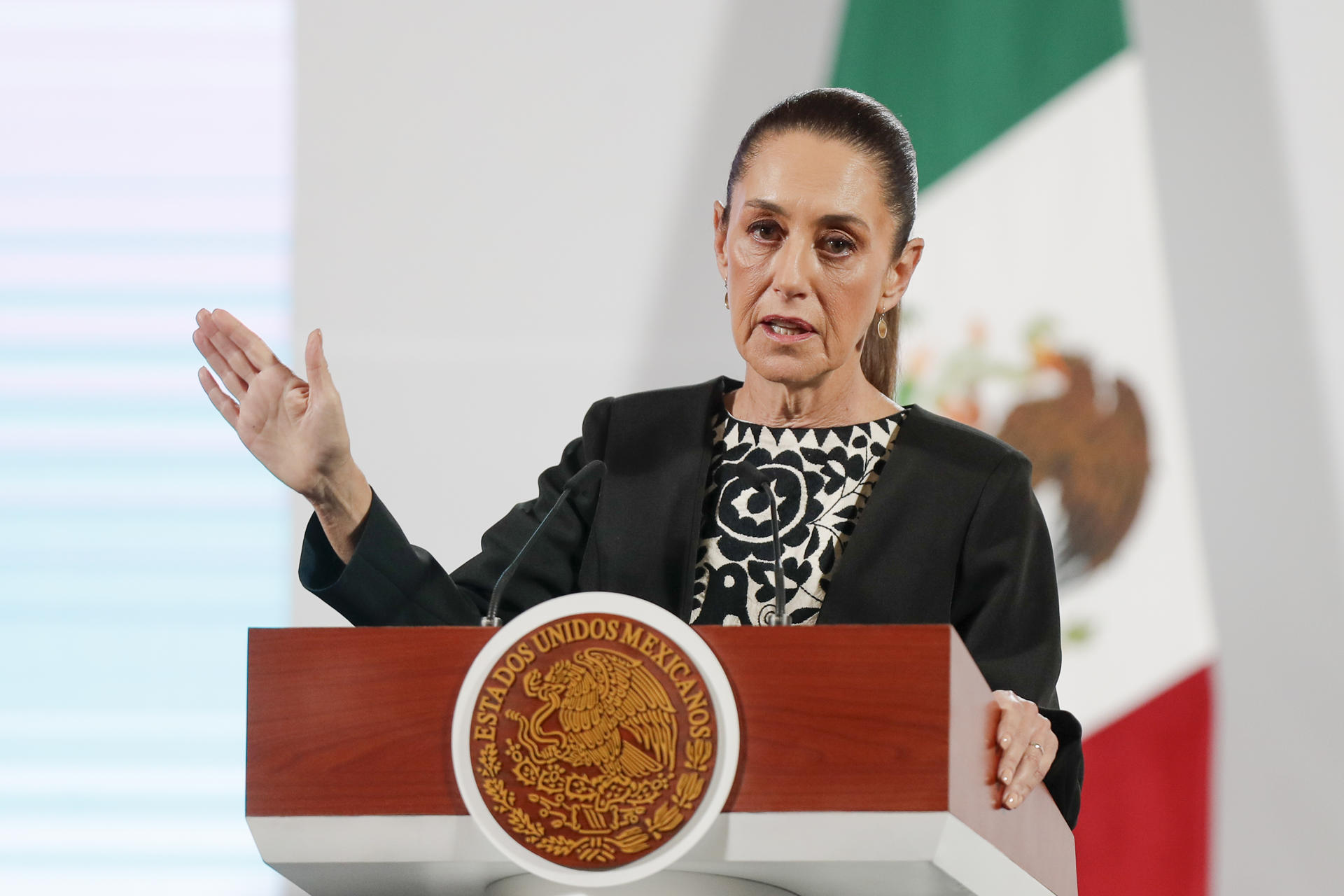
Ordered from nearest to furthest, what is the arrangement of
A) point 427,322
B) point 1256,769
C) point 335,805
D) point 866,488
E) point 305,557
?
point 335,805 < point 305,557 < point 866,488 < point 1256,769 < point 427,322

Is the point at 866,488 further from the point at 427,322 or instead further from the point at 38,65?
the point at 38,65

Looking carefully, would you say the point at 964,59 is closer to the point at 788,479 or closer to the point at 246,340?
the point at 788,479

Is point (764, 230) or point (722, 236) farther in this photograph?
point (722, 236)

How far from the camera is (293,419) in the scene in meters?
1.47

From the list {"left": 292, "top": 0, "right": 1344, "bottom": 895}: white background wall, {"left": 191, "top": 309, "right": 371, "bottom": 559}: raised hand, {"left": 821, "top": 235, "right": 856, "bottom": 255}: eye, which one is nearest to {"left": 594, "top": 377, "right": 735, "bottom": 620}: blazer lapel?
{"left": 821, "top": 235, "right": 856, "bottom": 255}: eye

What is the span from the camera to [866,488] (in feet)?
5.85

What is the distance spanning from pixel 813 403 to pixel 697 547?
27 centimetres

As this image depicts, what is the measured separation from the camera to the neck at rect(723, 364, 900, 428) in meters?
1.86

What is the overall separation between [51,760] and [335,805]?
211 centimetres

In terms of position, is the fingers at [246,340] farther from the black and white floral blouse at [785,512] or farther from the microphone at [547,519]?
the black and white floral blouse at [785,512]

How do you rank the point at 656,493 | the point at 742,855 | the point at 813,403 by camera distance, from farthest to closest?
the point at 813,403 < the point at 656,493 < the point at 742,855

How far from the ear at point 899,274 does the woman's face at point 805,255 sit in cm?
6

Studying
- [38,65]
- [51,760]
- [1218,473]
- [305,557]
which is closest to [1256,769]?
[1218,473]

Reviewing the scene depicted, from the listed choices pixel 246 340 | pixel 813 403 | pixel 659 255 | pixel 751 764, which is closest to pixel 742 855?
pixel 751 764
